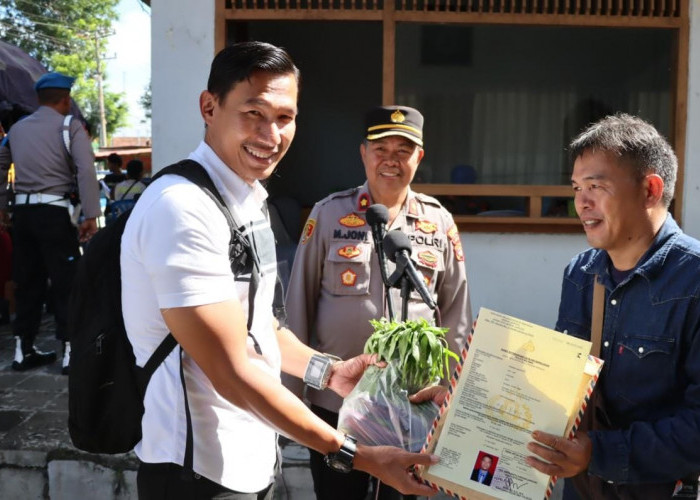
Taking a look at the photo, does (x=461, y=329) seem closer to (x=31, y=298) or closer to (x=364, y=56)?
(x=31, y=298)

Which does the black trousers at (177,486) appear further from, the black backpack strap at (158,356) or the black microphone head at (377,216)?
the black microphone head at (377,216)

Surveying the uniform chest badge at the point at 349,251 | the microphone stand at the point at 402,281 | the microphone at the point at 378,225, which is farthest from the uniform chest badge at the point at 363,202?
the microphone stand at the point at 402,281

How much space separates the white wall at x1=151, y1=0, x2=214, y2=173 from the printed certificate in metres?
4.06

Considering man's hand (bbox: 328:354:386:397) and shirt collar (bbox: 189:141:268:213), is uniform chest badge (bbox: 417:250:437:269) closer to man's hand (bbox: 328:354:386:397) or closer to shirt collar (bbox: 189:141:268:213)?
man's hand (bbox: 328:354:386:397)

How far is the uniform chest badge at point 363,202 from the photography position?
333cm

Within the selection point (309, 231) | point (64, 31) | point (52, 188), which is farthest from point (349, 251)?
point (64, 31)

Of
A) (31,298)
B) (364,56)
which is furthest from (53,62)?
(31,298)

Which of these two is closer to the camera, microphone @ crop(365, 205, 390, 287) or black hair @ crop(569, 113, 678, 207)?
black hair @ crop(569, 113, 678, 207)

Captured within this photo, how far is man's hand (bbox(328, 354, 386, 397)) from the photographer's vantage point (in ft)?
7.94

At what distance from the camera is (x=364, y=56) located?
1032cm

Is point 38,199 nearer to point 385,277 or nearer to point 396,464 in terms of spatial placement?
point 385,277

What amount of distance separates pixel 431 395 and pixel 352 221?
1.38 meters

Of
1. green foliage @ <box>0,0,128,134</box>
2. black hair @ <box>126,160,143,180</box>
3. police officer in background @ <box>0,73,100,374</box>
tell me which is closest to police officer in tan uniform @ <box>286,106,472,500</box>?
police officer in background @ <box>0,73,100,374</box>

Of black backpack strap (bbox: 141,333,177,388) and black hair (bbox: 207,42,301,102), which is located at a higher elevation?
black hair (bbox: 207,42,301,102)
